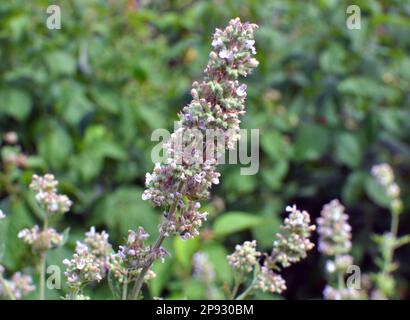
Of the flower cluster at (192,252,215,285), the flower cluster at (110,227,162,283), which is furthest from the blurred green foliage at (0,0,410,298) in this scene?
the flower cluster at (110,227,162,283)

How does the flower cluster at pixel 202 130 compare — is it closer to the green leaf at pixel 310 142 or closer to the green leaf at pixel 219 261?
the green leaf at pixel 219 261

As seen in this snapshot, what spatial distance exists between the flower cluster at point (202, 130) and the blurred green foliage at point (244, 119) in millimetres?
1789

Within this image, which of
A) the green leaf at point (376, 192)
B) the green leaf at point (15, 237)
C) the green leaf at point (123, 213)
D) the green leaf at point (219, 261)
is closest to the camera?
the green leaf at point (15, 237)

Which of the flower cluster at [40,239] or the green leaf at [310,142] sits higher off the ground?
the green leaf at [310,142]

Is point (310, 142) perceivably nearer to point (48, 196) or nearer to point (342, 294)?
point (342, 294)

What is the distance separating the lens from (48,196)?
1.59 m

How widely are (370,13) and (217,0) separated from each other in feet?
3.02

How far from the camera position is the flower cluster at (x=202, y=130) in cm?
117

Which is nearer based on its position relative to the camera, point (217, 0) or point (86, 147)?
point (86, 147)

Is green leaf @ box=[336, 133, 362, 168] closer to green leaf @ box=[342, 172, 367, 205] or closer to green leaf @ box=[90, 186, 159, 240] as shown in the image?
green leaf @ box=[342, 172, 367, 205]

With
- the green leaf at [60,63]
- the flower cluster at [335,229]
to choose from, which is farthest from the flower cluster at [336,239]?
the green leaf at [60,63]
